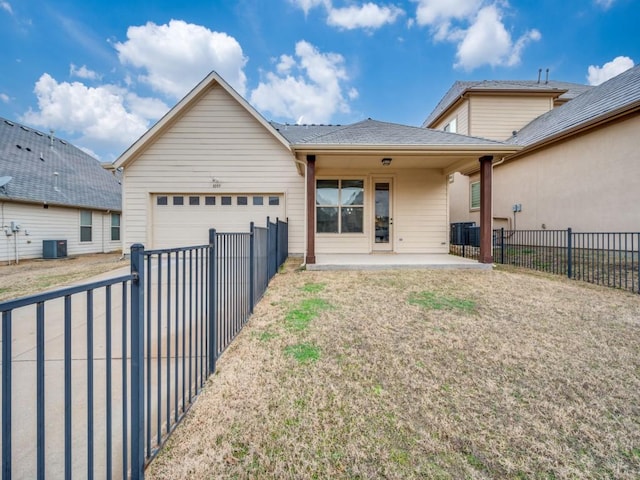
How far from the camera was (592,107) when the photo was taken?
9062 mm

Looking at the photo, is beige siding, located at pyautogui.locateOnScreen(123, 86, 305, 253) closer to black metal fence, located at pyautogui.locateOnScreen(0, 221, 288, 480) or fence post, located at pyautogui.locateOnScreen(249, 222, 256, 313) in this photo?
fence post, located at pyautogui.locateOnScreen(249, 222, 256, 313)

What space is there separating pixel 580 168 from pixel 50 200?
62.6ft

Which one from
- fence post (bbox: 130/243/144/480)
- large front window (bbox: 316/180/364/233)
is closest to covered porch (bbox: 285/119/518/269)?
large front window (bbox: 316/180/364/233)

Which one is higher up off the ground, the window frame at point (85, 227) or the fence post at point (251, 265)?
the window frame at point (85, 227)

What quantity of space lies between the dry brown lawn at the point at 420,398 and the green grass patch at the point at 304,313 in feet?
0.11

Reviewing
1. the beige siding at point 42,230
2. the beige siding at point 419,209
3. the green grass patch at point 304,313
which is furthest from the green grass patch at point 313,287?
the beige siding at point 42,230

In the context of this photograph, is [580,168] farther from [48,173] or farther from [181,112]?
[48,173]

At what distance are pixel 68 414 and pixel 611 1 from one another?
2181 cm

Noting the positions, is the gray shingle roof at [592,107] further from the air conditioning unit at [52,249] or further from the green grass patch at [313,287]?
the air conditioning unit at [52,249]

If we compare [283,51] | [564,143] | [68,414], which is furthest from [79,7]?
[564,143]

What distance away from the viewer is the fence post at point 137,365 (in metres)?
1.43

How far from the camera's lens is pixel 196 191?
29.2ft

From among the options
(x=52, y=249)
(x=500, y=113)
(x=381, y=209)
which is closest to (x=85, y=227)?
(x=52, y=249)

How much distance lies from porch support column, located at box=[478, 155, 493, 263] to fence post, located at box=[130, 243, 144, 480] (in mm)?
7352
